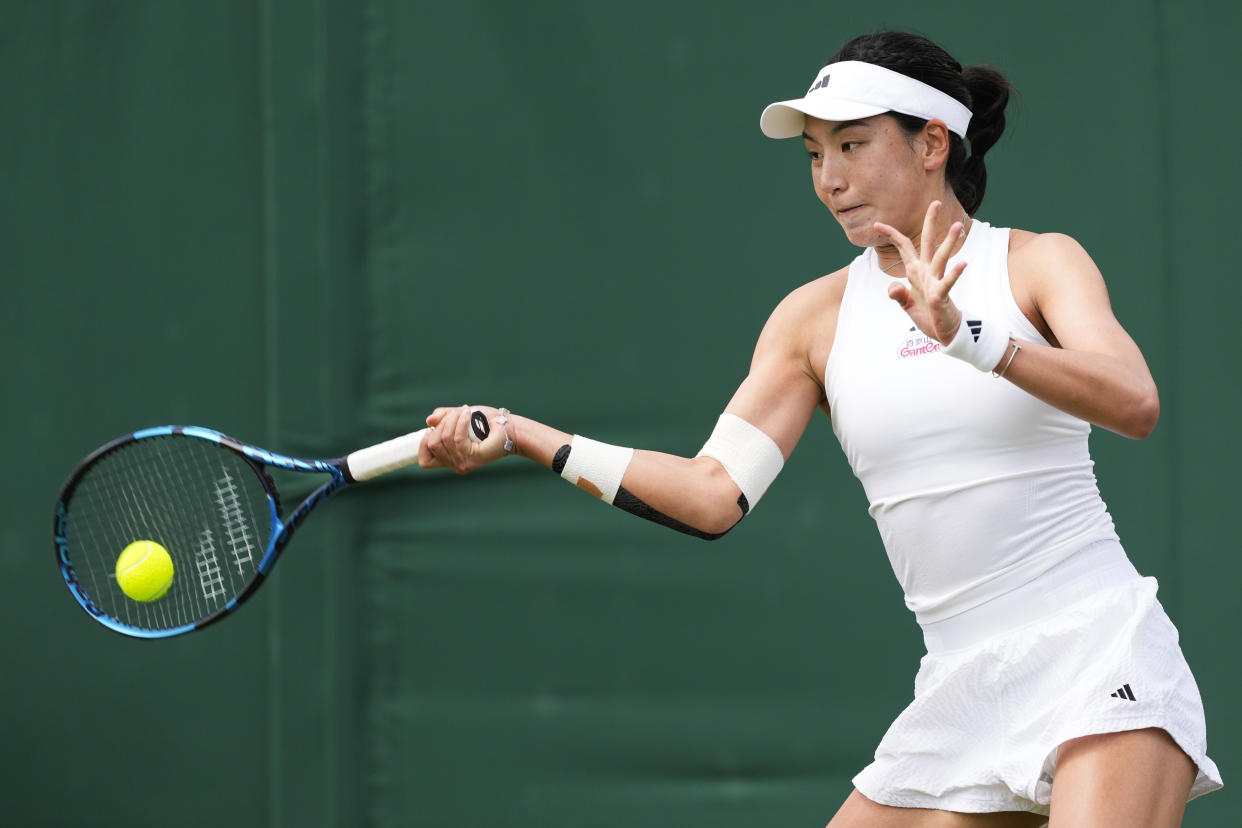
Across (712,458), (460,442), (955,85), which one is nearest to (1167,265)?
(955,85)

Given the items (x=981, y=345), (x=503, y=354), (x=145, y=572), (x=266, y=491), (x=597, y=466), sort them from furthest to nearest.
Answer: (x=503, y=354)
(x=145, y=572)
(x=266, y=491)
(x=597, y=466)
(x=981, y=345)

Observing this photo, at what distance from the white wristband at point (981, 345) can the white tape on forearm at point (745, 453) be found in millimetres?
502

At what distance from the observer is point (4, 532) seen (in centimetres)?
376

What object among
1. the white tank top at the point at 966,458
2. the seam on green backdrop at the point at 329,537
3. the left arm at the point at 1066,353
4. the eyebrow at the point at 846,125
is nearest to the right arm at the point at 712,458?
the white tank top at the point at 966,458

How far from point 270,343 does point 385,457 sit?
1408mm

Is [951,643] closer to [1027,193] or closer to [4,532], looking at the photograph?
[1027,193]

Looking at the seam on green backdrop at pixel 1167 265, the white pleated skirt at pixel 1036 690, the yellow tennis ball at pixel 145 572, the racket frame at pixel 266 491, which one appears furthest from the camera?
the seam on green backdrop at pixel 1167 265

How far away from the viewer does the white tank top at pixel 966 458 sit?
1.98 m

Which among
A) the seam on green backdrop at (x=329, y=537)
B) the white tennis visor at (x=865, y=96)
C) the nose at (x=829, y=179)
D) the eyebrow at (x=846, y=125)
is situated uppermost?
the white tennis visor at (x=865, y=96)

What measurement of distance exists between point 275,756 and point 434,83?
1.63 m

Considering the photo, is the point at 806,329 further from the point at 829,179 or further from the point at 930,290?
the point at 930,290

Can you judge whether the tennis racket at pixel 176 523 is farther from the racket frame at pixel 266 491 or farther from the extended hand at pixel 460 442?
the extended hand at pixel 460 442

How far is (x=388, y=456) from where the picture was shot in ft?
7.45

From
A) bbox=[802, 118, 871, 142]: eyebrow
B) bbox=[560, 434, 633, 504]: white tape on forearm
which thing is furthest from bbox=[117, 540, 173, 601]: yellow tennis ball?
bbox=[802, 118, 871, 142]: eyebrow
